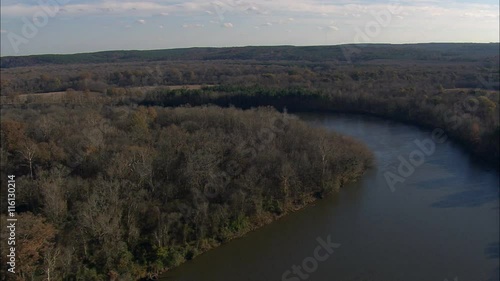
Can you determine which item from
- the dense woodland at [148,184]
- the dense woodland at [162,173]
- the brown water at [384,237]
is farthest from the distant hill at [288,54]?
the dense woodland at [148,184]

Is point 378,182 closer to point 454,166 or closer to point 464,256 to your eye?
point 454,166

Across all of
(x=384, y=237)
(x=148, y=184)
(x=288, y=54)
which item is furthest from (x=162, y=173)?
(x=288, y=54)

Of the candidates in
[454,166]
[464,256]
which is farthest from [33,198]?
[454,166]

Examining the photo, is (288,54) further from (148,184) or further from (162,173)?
(148,184)

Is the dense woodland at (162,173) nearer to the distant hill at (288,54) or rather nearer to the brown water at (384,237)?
the brown water at (384,237)

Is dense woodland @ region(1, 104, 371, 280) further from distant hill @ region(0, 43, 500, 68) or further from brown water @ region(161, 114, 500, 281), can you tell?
distant hill @ region(0, 43, 500, 68)
